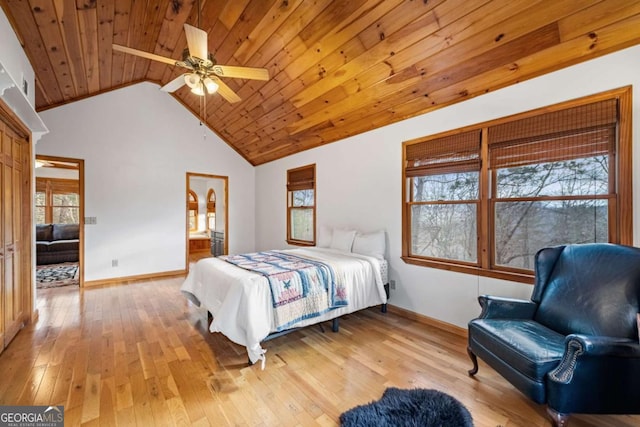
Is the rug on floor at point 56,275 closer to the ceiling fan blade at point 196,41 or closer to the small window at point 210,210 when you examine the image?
the small window at point 210,210

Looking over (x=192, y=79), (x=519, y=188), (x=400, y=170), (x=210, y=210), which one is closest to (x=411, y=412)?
(x=519, y=188)

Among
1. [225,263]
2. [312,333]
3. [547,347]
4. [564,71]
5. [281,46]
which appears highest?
[281,46]

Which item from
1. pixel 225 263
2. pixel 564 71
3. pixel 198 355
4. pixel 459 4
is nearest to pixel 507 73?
pixel 564 71

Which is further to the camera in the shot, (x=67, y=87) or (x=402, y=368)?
(x=67, y=87)

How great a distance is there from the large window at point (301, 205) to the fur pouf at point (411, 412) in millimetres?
3266

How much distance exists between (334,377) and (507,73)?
9.73 ft

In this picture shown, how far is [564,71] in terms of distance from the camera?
2.23 meters

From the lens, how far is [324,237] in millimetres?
4301

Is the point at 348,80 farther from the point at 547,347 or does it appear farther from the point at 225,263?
the point at 547,347

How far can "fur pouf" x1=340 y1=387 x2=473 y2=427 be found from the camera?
1.63m

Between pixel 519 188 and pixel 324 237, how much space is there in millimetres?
2568

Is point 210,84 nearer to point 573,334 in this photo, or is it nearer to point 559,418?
point 573,334

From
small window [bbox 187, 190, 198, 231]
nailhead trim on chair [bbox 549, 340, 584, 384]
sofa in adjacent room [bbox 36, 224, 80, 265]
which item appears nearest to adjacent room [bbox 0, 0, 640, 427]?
nailhead trim on chair [bbox 549, 340, 584, 384]

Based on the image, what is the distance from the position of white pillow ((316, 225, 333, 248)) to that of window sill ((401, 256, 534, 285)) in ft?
4.04
